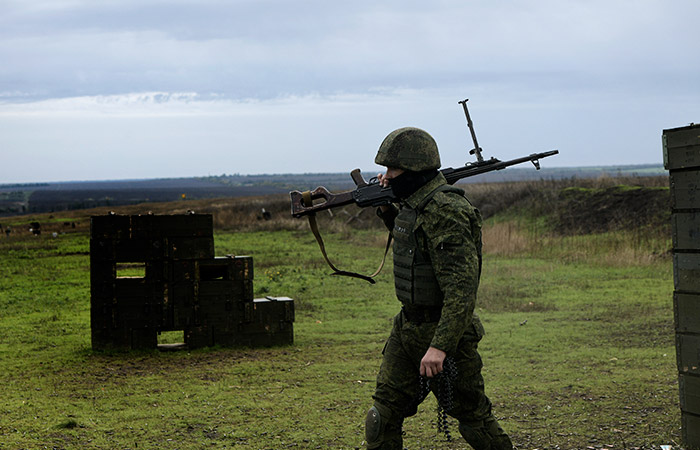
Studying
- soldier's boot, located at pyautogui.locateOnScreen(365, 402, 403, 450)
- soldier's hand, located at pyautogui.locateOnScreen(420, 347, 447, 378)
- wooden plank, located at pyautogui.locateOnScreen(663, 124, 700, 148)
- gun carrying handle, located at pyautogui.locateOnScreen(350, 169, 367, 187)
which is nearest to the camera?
soldier's hand, located at pyautogui.locateOnScreen(420, 347, 447, 378)

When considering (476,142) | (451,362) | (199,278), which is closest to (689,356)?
(451,362)

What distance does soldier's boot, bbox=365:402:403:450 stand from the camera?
456cm

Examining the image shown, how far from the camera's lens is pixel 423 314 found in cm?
467

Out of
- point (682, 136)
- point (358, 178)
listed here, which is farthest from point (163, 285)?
point (682, 136)

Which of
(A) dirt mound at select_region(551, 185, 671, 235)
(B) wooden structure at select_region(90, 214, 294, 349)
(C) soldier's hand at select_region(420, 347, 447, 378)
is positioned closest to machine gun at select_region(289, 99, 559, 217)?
(C) soldier's hand at select_region(420, 347, 447, 378)

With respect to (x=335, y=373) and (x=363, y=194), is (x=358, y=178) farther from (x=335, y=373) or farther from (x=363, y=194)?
(x=335, y=373)

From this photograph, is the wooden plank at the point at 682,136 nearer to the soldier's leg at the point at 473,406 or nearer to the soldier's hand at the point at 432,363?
the soldier's leg at the point at 473,406

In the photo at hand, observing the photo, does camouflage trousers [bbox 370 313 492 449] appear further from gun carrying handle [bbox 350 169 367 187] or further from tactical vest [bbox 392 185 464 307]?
gun carrying handle [bbox 350 169 367 187]

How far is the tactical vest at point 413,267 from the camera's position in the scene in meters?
4.61

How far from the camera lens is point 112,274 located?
10055mm

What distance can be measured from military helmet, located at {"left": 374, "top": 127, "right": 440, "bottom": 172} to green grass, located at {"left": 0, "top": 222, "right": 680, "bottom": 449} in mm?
2649

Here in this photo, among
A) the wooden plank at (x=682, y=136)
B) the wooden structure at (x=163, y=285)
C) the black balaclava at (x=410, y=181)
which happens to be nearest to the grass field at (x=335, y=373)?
the wooden structure at (x=163, y=285)

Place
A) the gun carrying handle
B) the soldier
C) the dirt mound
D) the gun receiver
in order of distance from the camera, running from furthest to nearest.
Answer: the dirt mound → the gun carrying handle → the gun receiver → the soldier

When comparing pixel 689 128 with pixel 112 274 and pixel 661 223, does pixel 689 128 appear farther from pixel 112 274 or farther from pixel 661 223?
pixel 661 223
